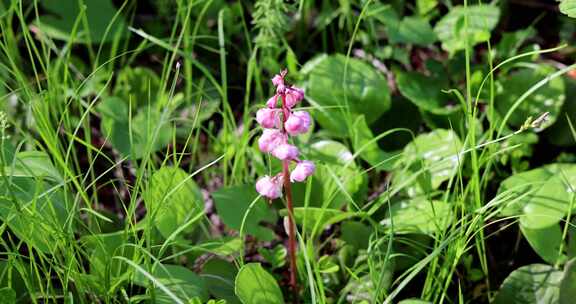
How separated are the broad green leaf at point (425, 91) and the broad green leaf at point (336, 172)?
23 cm

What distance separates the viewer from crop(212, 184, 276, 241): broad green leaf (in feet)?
3.84

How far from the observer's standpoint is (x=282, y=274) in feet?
4.23

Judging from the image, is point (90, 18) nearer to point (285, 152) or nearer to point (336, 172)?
point (336, 172)

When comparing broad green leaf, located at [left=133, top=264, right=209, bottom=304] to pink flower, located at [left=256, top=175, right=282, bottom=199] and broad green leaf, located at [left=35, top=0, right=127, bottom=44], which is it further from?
broad green leaf, located at [left=35, top=0, right=127, bottom=44]

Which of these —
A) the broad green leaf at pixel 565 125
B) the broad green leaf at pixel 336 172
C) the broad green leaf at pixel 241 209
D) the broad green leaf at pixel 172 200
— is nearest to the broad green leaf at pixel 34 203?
the broad green leaf at pixel 172 200

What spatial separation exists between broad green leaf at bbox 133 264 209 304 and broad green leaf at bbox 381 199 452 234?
29cm

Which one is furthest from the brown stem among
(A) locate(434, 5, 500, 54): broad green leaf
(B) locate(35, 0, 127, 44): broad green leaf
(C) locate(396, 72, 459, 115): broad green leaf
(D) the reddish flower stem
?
(B) locate(35, 0, 127, 44): broad green leaf

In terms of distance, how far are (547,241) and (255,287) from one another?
0.47 metres

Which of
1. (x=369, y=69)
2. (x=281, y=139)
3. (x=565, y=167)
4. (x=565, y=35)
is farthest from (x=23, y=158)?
(x=565, y=35)

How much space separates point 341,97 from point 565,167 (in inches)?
16.0

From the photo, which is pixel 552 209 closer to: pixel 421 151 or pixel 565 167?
pixel 565 167

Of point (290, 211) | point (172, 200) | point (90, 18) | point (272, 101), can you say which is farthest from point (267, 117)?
point (90, 18)

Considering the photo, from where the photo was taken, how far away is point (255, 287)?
102 centimetres

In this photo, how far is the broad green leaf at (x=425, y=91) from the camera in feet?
4.63
